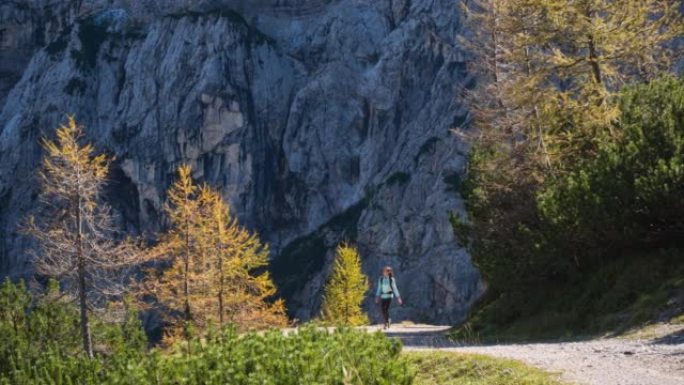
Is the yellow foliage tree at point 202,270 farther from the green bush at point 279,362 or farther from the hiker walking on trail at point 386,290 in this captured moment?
the green bush at point 279,362

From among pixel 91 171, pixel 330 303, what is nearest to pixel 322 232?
pixel 330 303

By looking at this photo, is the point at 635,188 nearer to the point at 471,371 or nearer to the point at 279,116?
the point at 471,371

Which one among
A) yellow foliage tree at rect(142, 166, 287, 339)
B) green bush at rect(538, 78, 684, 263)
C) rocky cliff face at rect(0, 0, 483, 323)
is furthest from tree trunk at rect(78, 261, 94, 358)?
rocky cliff face at rect(0, 0, 483, 323)

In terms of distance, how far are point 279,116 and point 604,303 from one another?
88.7 meters

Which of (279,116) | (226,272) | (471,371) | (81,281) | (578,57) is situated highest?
(279,116)

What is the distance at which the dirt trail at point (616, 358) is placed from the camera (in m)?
7.40

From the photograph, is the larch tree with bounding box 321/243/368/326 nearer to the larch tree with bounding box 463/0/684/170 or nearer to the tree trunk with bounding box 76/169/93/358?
the tree trunk with bounding box 76/169/93/358

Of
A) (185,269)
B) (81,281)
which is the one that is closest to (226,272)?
(185,269)

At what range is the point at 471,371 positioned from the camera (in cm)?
871

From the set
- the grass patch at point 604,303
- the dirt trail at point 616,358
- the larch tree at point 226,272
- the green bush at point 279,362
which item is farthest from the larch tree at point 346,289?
the green bush at point 279,362

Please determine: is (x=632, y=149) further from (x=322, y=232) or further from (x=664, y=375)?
(x=322, y=232)

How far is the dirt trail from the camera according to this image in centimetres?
740

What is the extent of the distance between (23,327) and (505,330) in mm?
11673

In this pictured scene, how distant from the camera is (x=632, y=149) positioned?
13.1 metres
